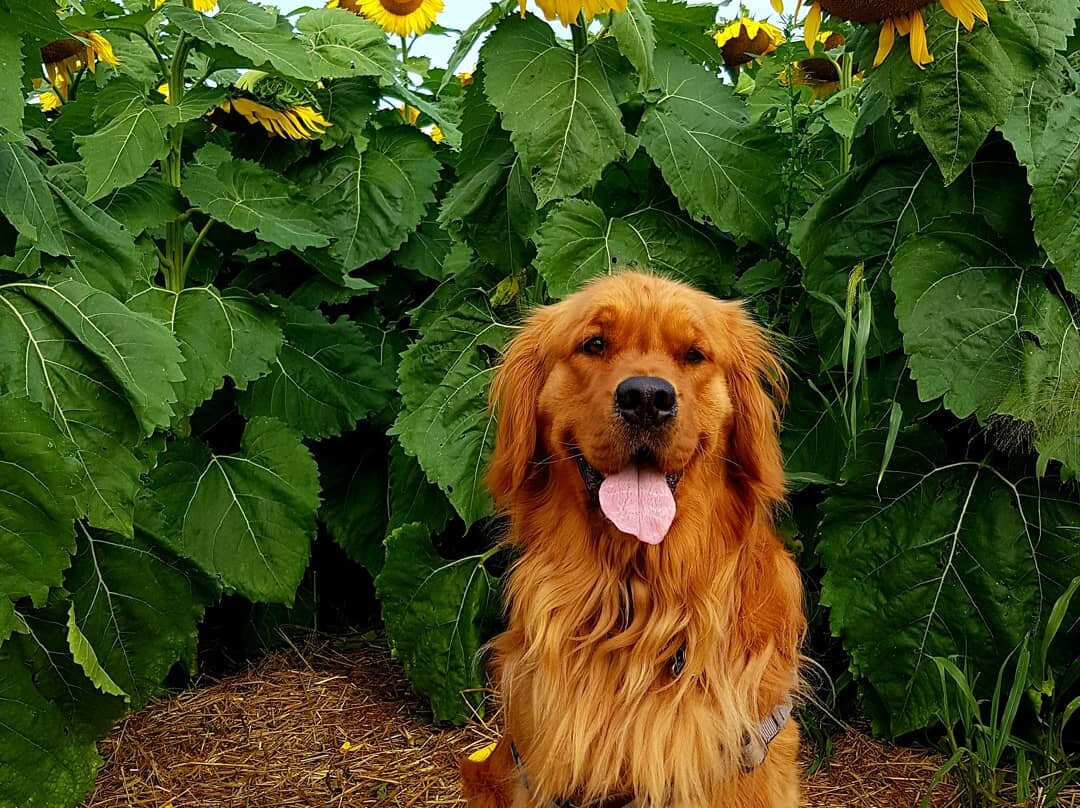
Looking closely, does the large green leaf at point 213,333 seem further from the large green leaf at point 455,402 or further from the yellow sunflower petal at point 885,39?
the yellow sunflower petal at point 885,39

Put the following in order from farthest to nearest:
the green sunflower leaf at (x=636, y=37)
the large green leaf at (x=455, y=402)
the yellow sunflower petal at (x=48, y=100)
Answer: the yellow sunflower petal at (x=48, y=100) → the large green leaf at (x=455, y=402) → the green sunflower leaf at (x=636, y=37)

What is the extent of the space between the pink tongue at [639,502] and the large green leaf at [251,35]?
1750 millimetres

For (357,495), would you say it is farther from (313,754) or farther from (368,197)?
(368,197)

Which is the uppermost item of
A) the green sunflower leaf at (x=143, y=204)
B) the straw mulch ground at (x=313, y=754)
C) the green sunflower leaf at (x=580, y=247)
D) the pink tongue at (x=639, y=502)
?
the green sunflower leaf at (x=580, y=247)

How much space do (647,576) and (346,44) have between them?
8.90ft

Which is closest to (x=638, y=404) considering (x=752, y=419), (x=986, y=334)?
(x=752, y=419)

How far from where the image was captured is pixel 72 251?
10.2 ft

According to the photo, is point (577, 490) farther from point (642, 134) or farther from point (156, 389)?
point (642, 134)

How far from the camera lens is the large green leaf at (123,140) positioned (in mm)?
3400

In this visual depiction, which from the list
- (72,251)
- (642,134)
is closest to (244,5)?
(72,251)

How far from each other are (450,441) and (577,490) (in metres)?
1.03

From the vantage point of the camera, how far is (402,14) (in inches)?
200

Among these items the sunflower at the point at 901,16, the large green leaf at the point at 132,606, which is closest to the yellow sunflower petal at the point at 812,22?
the sunflower at the point at 901,16

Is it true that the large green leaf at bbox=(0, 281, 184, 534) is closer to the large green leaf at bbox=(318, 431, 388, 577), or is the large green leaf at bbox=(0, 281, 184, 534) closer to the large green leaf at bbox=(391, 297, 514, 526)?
the large green leaf at bbox=(391, 297, 514, 526)
